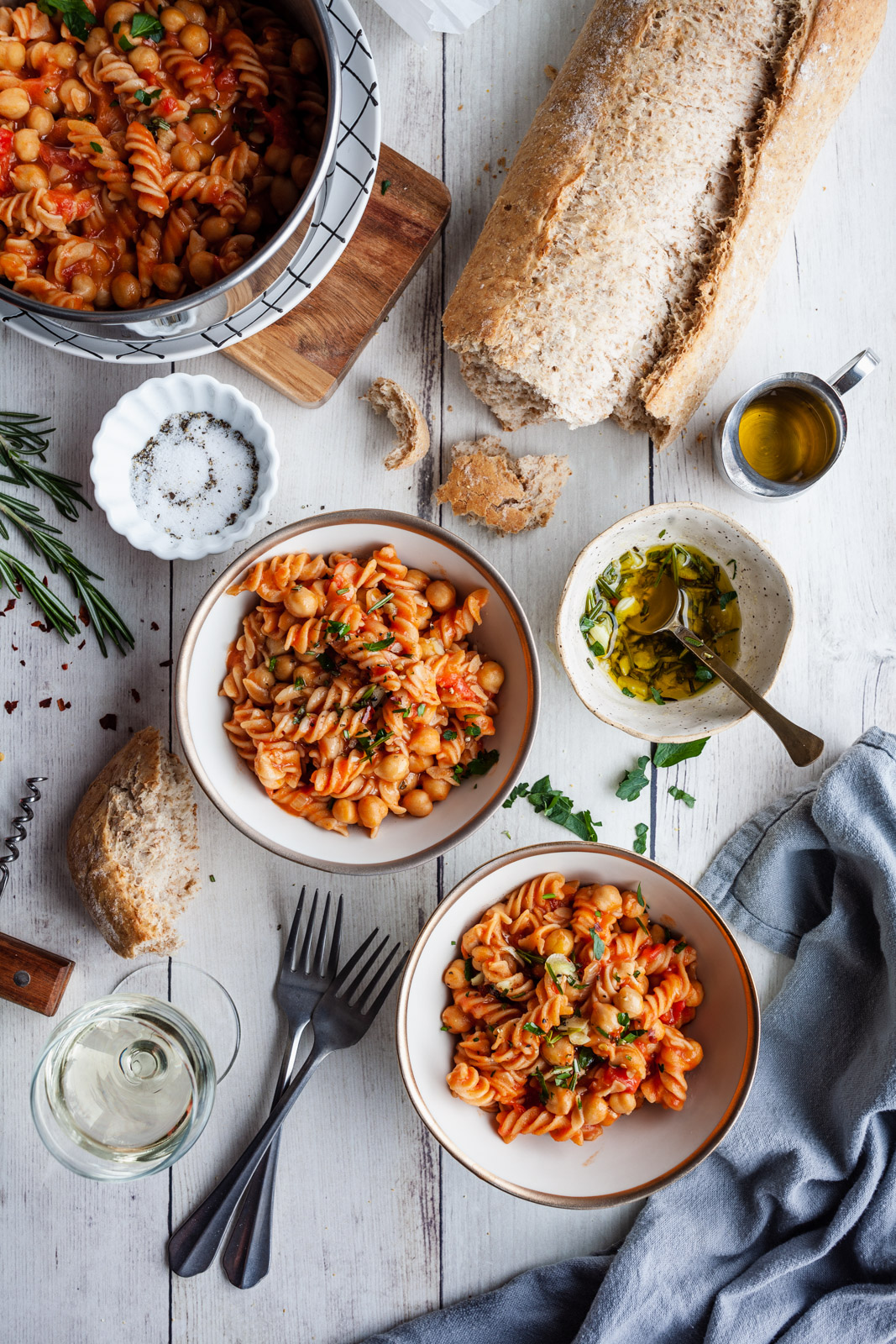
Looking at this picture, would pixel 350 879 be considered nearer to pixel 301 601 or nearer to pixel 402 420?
pixel 301 601

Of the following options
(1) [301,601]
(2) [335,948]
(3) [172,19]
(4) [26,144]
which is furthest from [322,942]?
(3) [172,19]

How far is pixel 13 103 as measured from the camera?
2279 mm

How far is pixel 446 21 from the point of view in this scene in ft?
9.30

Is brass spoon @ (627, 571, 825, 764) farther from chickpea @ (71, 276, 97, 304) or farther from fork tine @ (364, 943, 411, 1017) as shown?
chickpea @ (71, 276, 97, 304)

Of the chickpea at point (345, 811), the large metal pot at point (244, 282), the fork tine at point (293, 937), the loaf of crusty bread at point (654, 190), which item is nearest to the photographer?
the large metal pot at point (244, 282)

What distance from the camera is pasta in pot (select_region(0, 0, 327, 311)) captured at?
2.30m

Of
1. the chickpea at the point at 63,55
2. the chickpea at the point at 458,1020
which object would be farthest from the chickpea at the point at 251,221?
the chickpea at the point at 458,1020

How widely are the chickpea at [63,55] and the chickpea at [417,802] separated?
203cm

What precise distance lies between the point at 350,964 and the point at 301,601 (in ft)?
3.72

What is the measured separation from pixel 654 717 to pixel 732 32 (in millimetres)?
1819

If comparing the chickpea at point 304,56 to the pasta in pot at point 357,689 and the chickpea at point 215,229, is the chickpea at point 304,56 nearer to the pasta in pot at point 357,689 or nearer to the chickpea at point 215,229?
the chickpea at point 215,229

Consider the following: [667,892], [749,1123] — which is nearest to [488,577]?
[667,892]

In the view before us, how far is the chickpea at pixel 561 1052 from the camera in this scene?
253 cm

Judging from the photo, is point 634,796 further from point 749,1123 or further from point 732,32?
point 732,32
